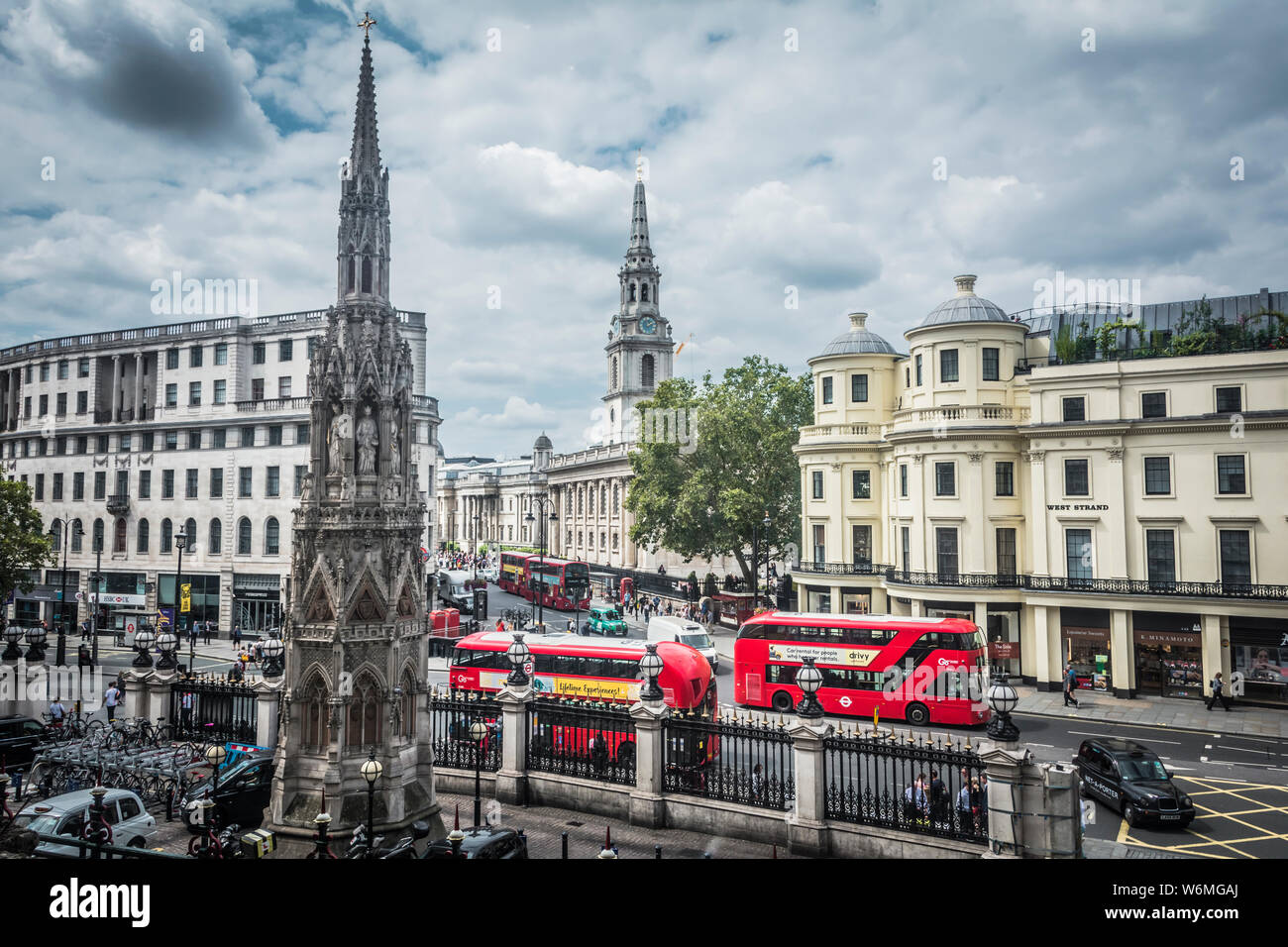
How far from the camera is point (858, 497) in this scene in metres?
42.8

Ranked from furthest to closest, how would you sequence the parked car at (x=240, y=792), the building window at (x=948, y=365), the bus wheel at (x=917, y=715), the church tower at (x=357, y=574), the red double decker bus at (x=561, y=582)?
1. the red double decker bus at (x=561, y=582)
2. the building window at (x=948, y=365)
3. the bus wheel at (x=917, y=715)
4. the parked car at (x=240, y=792)
5. the church tower at (x=357, y=574)

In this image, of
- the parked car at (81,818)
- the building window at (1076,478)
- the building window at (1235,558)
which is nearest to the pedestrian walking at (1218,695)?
the building window at (1235,558)

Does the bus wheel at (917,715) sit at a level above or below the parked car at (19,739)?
below

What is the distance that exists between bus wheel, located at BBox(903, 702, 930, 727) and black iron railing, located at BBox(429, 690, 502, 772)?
566 inches

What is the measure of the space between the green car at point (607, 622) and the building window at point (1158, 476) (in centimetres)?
2566

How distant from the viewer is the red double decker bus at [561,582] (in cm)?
5678

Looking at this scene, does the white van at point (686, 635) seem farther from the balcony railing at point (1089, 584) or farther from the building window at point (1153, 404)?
the building window at point (1153, 404)

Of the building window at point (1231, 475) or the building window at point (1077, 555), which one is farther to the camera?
the building window at point (1077, 555)

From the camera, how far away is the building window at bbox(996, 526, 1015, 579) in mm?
35875

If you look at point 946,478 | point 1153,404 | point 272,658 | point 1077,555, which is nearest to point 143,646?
point 272,658

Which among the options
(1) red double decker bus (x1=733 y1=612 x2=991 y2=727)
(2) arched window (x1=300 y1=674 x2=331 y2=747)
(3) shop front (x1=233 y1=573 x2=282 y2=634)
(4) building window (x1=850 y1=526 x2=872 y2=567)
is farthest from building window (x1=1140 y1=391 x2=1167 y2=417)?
(3) shop front (x1=233 y1=573 x2=282 y2=634)
